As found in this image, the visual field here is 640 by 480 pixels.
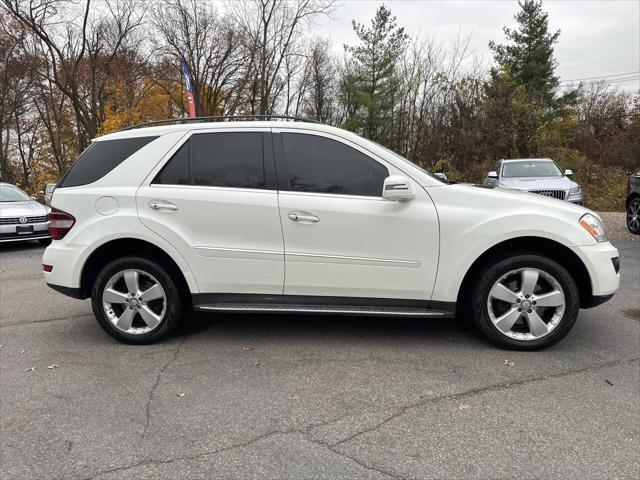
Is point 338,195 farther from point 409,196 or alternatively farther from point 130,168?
point 130,168

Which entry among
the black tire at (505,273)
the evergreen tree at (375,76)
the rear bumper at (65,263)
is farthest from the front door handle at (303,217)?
the evergreen tree at (375,76)

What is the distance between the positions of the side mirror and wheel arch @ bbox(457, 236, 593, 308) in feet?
2.57

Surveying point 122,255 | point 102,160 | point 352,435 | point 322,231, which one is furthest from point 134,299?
point 352,435

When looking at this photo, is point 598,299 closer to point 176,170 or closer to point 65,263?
point 176,170

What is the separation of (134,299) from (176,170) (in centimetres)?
113

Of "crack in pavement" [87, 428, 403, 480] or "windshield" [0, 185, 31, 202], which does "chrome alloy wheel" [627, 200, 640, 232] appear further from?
"windshield" [0, 185, 31, 202]

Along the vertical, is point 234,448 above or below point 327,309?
below

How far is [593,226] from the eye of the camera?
3572 millimetres

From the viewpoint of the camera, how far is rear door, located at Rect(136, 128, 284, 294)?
11.8 feet

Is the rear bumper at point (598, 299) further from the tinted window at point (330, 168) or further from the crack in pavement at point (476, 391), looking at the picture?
the tinted window at point (330, 168)

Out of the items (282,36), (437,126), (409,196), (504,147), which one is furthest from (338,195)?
(282,36)

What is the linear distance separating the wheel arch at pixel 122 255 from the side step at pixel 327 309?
355 mm

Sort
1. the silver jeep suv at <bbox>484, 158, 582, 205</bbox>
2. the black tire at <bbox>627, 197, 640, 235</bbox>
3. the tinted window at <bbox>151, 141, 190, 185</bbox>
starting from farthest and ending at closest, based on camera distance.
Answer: the silver jeep suv at <bbox>484, 158, 582, 205</bbox> < the black tire at <bbox>627, 197, 640, 235</bbox> < the tinted window at <bbox>151, 141, 190, 185</bbox>

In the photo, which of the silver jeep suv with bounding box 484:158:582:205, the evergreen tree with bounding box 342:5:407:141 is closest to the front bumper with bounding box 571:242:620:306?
the silver jeep suv with bounding box 484:158:582:205
